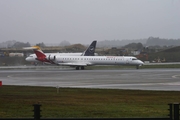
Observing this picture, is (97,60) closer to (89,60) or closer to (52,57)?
(89,60)

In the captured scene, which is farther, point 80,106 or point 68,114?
point 80,106

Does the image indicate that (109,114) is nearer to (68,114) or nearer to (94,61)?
(68,114)

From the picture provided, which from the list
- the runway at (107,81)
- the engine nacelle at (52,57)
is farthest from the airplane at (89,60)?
the runway at (107,81)

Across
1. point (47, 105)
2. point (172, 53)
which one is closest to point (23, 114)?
point (47, 105)

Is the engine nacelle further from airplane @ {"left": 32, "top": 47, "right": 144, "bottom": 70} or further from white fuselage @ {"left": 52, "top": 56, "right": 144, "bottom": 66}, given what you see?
white fuselage @ {"left": 52, "top": 56, "right": 144, "bottom": 66}

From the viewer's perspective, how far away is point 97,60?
73188 millimetres

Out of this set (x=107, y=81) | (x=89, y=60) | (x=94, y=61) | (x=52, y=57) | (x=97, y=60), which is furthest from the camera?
(x=52, y=57)

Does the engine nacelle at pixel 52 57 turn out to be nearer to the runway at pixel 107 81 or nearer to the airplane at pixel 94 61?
the airplane at pixel 94 61

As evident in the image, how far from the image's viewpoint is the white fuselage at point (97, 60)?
71562mm

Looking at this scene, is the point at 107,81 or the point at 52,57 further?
the point at 52,57

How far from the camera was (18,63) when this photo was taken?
105875 mm

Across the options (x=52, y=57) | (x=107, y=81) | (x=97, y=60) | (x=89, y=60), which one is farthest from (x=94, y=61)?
(x=107, y=81)

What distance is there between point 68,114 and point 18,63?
297 feet

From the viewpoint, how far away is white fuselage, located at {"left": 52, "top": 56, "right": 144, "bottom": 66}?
71.6 metres
